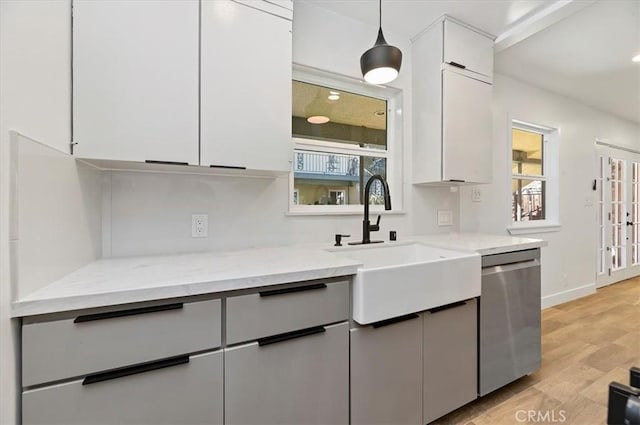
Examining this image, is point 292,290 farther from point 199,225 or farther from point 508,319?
point 508,319

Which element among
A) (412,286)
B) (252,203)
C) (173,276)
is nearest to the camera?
(173,276)

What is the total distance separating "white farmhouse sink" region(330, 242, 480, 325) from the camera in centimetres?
119

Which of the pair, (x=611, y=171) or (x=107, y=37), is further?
(x=611, y=171)

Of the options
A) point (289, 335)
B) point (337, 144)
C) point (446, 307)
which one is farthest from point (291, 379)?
point (337, 144)

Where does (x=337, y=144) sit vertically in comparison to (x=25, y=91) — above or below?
above

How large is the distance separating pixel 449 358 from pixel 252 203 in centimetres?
138

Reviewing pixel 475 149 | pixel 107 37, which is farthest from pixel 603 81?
pixel 107 37

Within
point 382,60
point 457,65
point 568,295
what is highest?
point 457,65

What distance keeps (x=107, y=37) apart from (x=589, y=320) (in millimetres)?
4425

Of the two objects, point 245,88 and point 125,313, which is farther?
point 245,88

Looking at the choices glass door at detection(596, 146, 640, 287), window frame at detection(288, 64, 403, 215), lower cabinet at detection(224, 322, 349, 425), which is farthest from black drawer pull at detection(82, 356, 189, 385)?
glass door at detection(596, 146, 640, 287)

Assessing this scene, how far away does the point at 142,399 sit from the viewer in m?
0.89

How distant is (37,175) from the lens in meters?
0.85

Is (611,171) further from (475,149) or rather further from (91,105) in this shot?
(91,105)
